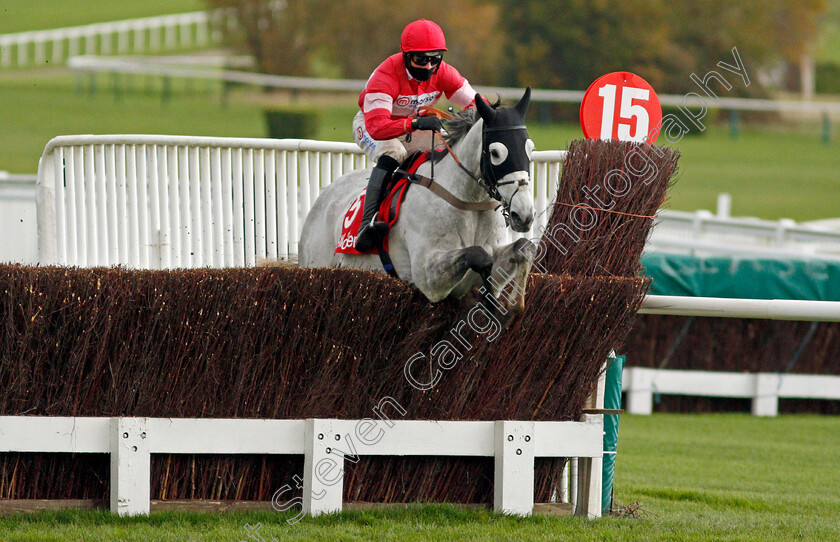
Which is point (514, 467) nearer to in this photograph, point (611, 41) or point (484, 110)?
point (484, 110)

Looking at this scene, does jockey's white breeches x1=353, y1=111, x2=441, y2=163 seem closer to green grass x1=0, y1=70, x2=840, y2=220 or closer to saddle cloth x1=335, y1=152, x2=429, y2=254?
saddle cloth x1=335, y1=152, x2=429, y2=254

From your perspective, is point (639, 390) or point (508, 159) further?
point (639, 390)

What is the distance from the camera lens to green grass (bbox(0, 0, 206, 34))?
4547cm

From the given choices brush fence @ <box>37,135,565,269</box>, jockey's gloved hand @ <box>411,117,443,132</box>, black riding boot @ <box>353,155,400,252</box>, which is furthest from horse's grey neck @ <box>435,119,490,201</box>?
brush fence @ <box>37,135,565,269</box>

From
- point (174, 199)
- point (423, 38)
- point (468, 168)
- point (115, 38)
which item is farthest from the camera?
point (115, 38)

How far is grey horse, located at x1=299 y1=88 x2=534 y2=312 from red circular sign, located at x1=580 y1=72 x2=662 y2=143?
1011 mm

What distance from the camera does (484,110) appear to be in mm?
4906

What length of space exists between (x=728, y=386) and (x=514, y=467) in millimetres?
5686

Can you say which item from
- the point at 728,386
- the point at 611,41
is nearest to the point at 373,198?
the point at 728,386

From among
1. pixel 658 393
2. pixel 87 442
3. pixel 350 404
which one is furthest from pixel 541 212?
pixel 658 393

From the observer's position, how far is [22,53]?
39.3 m

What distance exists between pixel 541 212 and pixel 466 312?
150 cm

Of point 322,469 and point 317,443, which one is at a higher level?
point 317,443

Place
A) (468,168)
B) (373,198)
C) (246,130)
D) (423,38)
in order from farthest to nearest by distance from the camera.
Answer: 1. (246,130)
2. (373,198)
3. (423,38)
4. (468,168)
